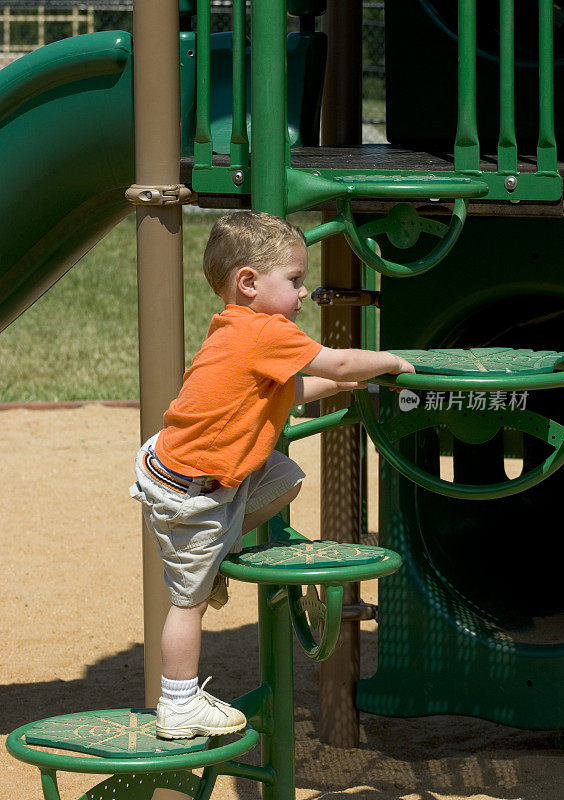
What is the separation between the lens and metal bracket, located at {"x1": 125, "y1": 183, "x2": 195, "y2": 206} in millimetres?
2895

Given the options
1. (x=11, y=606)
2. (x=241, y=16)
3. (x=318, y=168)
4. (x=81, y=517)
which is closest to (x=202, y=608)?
(x=318, y=168)

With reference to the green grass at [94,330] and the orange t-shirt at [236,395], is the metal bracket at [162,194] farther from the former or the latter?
the green grass at [94,330]

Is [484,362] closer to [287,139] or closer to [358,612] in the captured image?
[287,139]

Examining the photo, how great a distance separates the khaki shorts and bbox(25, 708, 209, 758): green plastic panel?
0.27m

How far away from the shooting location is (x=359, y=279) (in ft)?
12.1

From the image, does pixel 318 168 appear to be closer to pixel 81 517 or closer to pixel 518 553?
pixel 518 553

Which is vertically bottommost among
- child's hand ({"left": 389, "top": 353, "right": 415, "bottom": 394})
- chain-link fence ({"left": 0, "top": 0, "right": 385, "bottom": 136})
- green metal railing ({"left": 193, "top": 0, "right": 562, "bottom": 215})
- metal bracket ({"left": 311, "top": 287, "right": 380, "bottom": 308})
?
metal bracket ({"left": 311, "top": 287, "right": 380, "bottom": 308})

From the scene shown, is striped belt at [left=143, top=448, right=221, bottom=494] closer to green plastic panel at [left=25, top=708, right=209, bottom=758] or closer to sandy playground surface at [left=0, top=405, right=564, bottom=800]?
green plastic panel at [left=25, top=708, right=209, bottom=758]

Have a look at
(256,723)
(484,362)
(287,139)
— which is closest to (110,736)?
(256,723)

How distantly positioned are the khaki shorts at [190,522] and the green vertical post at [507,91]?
90cm

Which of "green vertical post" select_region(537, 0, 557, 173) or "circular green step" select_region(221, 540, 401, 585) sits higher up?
"green vertical post" select_region(537, 0, 557, 173)

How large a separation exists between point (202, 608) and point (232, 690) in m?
1.83

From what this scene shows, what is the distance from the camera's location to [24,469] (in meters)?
7.03

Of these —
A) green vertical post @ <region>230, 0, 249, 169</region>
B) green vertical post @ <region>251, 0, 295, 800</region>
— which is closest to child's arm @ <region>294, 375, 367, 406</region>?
green vertical post @ <region>251, 0, 295, 800</region>
